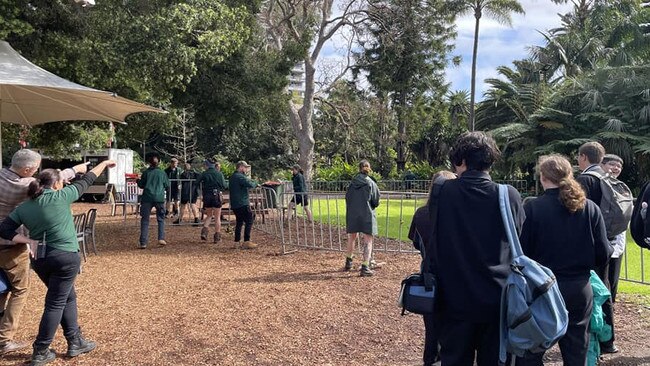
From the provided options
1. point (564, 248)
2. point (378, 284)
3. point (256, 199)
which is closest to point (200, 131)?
point (256, 199)

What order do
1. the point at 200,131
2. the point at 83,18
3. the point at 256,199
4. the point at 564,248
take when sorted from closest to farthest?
the point at 564,248 < the point at 83,18 < the point at 256,199 < the point at 200,131

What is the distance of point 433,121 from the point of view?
43.5m

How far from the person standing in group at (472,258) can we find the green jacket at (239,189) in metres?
7.90

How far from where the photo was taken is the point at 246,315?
610 cm

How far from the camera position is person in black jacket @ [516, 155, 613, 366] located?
334 centimetres

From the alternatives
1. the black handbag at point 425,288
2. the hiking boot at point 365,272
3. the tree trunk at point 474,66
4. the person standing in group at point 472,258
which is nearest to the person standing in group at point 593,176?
the person standing in group at point 472,258

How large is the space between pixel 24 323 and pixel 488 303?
16.8 feet

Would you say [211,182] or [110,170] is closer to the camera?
[211,182]

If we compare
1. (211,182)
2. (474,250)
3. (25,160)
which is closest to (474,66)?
(211,182)

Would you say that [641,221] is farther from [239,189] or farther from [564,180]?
[239,189]

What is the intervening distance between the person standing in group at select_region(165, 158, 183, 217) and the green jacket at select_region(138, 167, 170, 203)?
4251 mm

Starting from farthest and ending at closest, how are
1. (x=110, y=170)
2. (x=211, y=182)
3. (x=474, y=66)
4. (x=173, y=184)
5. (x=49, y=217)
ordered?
(x=474, y=66)
(x=110, y=170)
(x=173, y=184)
(x=211, y=182)
(x=49, y=217)

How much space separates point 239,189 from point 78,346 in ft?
19.6

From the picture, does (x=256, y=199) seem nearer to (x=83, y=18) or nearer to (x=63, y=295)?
(x=83, y=18)
